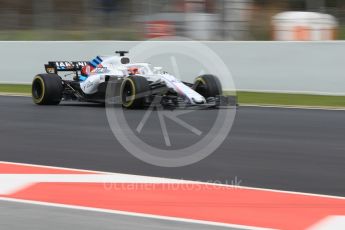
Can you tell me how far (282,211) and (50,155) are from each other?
337 centimetres

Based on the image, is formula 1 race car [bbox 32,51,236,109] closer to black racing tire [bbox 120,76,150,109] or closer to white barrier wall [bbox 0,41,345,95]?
black racing tire [bbox 120,76,150,109]

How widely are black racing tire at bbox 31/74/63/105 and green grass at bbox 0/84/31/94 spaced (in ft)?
11.2

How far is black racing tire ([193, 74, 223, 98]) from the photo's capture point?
1234 cm

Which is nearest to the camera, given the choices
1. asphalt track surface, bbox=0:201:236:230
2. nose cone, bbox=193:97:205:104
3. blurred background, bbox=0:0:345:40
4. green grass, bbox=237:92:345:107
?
asphalt track surface, bbox=0:201:236:230

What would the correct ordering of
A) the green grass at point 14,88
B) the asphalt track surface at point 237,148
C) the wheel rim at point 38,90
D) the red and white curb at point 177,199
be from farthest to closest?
the green grass at point 14,88 < the wheel rim at point 38,90 < the asphalt track surface at point 237,148 < the red and white curb at point 177,199

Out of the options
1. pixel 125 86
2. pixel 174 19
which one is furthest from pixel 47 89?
pixel 174 19

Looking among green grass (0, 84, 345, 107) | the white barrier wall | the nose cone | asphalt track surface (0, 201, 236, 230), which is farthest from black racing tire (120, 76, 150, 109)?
asphalt track surface (0, 201, 236, 230)

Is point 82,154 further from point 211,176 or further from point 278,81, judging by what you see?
point 278,81

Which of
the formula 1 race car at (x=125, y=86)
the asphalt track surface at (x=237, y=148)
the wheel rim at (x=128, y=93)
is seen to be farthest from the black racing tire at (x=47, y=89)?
the wheel rim at (x=128, y=93)

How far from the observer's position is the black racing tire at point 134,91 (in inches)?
466

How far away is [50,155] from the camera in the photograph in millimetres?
7719

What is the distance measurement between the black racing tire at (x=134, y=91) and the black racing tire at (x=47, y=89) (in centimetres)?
163

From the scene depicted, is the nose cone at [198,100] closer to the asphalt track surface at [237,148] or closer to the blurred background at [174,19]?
the asphalt track surface at [237,148]

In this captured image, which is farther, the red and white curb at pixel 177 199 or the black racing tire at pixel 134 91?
the black racing tire at pixel 134 91
